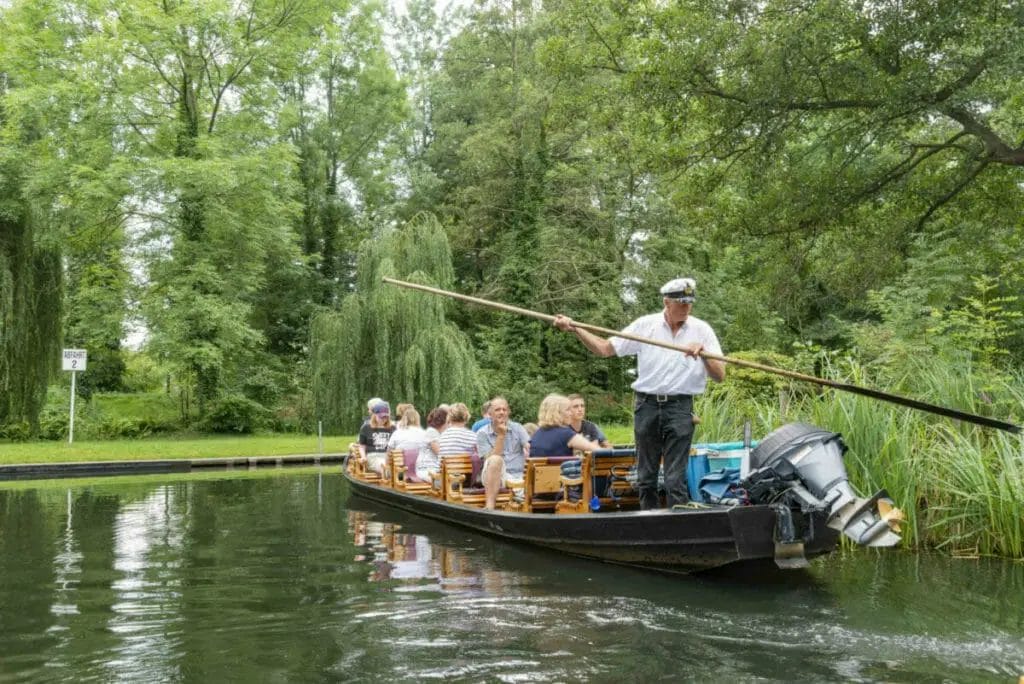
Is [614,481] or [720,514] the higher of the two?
[614,481]

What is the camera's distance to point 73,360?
64.8ft

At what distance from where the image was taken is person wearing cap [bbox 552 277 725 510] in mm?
7109

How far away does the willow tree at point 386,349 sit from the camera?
74.1 feet

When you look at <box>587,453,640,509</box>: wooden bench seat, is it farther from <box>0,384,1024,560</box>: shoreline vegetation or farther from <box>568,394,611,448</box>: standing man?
<box>0,384,1024,560</box>: shoreline vegetation

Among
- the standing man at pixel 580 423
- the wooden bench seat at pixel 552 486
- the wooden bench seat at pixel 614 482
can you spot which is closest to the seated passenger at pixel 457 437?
the standing man at pixel 580 423

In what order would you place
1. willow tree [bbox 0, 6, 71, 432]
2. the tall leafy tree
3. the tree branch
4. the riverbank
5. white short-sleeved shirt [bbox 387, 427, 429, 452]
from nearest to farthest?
the tree branch < white short-sleeved shirt [bbox 387, 427, 429, 452] < the riverbank < willow tree [bbox 0, 6, 71, 432] < the tall leafy tree

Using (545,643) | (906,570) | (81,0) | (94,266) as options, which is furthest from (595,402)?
(545,643)

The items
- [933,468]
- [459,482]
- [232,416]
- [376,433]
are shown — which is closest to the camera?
[933,468]

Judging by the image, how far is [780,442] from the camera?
6559 mm

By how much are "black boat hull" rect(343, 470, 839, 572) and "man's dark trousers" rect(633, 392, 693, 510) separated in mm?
257

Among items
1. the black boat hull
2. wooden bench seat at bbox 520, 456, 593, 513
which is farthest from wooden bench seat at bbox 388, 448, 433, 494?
wooden bench seat at bbox 520, 456, 593, 513

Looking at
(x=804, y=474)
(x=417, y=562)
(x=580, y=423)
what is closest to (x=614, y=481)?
(x=580, y=423)

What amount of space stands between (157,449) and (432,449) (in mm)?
10196

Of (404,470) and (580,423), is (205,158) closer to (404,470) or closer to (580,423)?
(404,470)
